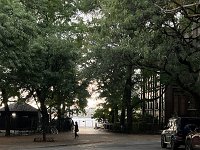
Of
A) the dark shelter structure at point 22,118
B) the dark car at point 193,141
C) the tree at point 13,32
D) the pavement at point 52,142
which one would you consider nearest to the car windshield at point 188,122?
the dark car at point 193,141

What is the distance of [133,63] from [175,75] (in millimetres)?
3059

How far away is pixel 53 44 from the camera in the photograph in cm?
3497

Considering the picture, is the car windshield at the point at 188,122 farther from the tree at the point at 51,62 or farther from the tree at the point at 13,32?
the tree at the point at 51,62

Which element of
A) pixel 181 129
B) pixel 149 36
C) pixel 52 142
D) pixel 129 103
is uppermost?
pixel 149 36

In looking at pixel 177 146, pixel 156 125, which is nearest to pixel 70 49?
pixel 177 146

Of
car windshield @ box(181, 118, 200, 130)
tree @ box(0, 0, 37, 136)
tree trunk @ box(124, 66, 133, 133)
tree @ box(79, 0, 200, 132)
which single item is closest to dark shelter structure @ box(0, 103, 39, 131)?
tree trunk @ box(124, 66, 133, 133)

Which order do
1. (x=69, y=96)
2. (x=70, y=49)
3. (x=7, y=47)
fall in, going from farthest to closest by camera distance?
(x=69, y=96) → (x=70, y=49) → (x=7, y=47)

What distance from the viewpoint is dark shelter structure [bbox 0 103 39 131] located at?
5559cm

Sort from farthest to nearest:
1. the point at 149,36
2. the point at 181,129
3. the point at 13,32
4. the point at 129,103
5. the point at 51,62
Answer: the point at 129,103
the point at 51,62
the point at 181,129
the point at 149,36
the point at 13,32

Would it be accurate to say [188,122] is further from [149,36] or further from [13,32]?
[13,32]

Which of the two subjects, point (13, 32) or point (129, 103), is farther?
point (129, 103)

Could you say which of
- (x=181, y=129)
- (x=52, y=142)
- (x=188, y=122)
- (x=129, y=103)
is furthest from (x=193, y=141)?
(x=129, y=103)

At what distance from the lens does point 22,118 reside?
185ft

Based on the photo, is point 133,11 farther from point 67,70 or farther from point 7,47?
point 67,70
